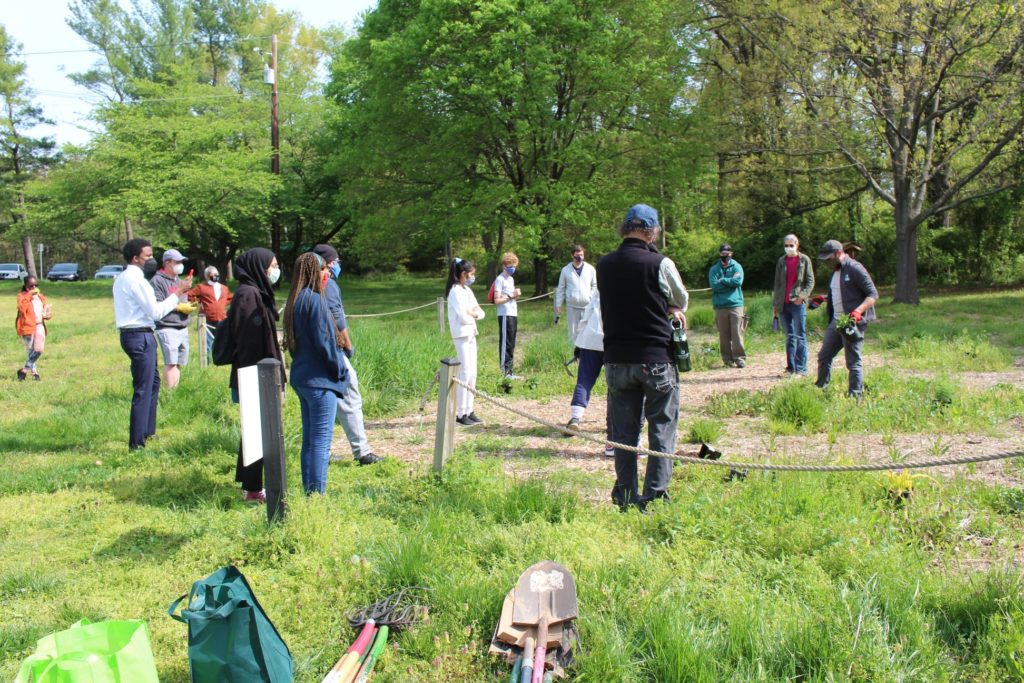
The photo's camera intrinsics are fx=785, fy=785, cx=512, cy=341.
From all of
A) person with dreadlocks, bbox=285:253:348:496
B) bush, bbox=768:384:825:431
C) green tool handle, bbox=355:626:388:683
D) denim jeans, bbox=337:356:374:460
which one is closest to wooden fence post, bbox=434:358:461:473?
person with dreadlocks, bbox=285:253:348:496

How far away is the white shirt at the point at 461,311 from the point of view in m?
8.14

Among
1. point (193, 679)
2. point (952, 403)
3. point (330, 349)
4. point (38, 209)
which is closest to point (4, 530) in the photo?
point (330, 349)

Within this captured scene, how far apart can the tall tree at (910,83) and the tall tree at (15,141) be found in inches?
1564

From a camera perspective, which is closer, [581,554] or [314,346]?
[581,554]

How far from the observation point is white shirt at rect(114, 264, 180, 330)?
671cm

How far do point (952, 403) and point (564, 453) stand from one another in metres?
3.82

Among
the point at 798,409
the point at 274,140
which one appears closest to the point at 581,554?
the point at 798,409

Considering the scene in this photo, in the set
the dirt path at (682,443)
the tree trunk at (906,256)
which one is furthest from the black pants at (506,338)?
the tree trunk at (906,256)

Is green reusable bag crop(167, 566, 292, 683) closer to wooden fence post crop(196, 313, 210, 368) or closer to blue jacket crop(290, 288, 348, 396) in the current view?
blue jacket crop(290, 288, 348, 396)

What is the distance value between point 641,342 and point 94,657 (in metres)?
3.18

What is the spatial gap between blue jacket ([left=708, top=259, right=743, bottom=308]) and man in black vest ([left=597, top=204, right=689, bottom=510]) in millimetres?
6399

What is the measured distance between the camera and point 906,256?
1883cm

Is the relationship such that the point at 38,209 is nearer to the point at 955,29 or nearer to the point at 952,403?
the point at 955,29

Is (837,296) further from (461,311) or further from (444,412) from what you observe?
(444,412)
